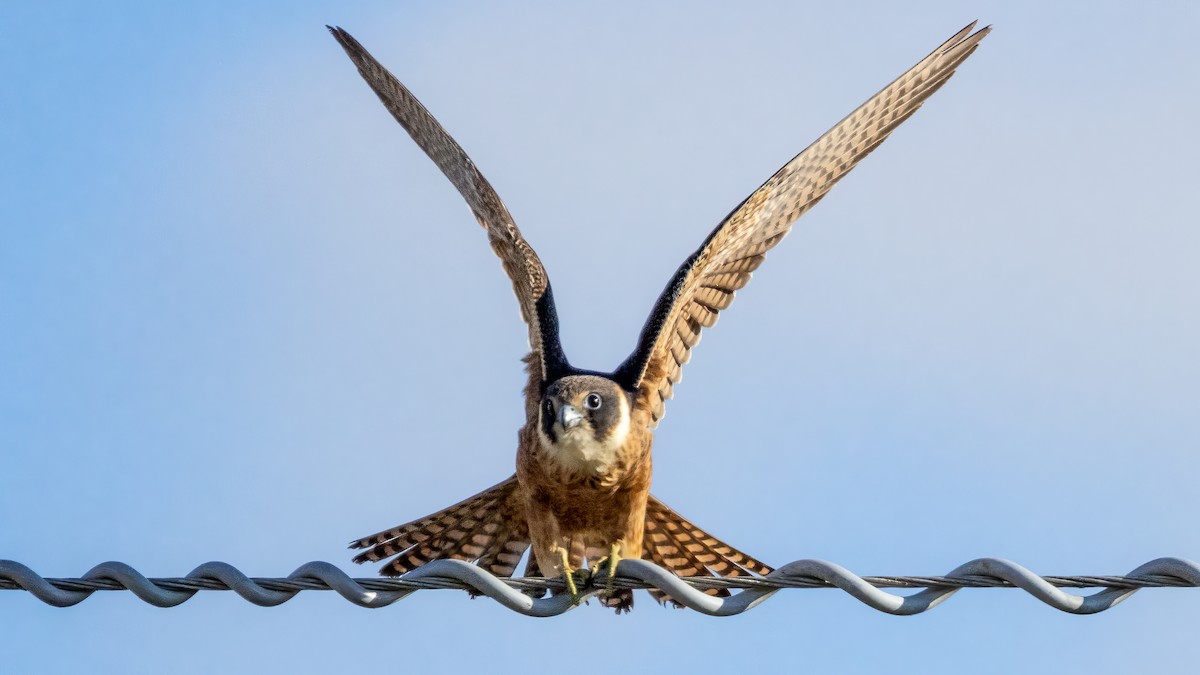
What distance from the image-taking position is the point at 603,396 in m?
6.27

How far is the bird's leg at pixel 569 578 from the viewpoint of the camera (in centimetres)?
484

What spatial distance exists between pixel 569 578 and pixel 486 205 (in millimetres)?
2862

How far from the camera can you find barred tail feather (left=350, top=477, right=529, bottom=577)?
23.1ft

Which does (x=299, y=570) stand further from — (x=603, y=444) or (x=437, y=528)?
(x=437, y=528)

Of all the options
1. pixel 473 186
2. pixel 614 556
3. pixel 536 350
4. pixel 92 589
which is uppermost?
pixel 473 186

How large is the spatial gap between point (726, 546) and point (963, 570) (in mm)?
3495

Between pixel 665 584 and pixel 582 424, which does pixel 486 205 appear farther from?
pixel 665 584

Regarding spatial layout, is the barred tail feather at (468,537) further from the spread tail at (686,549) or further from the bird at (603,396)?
the spread tail at (686,549)

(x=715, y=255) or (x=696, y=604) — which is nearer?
(x=696, y=604)

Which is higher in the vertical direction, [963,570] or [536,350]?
[536,350]

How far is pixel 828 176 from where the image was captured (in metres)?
7.63

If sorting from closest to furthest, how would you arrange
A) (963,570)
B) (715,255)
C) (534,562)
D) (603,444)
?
(963,570) < (603,444) < (534,562) < (715,255)

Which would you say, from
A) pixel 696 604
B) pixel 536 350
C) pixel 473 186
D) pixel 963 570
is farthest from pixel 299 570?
pixel 473 186

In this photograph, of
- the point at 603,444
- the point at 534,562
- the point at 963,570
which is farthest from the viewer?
the point at 534,562
